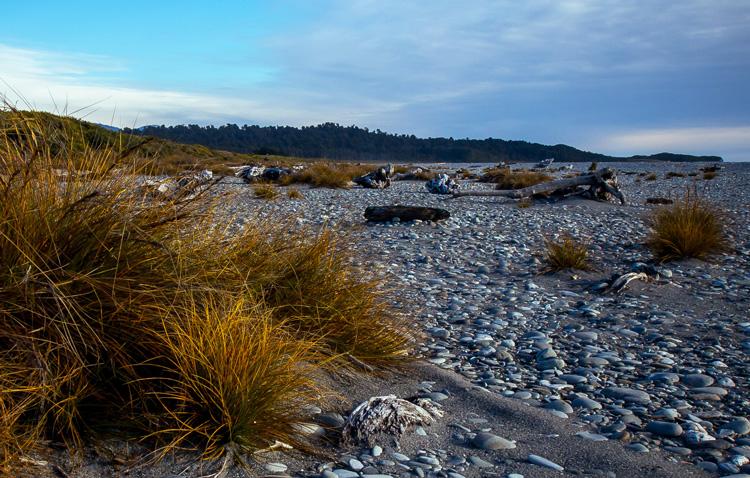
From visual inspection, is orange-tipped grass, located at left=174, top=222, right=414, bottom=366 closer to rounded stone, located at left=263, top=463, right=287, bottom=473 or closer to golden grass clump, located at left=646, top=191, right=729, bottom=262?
rounded stone, located at left=263, top=463, right=287, bottom=473

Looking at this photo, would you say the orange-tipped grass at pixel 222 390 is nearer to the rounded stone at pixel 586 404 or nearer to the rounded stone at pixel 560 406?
the rounded stone at pixel 560 406

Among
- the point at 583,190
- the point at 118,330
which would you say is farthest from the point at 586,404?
the point at 583,190

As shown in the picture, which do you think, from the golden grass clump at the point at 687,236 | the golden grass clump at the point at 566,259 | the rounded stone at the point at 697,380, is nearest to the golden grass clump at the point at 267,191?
the golden grass clump at the point at 566,259

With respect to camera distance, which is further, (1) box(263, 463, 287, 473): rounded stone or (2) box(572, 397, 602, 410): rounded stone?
(2) box(572, 397, 602, 410): rounded stone

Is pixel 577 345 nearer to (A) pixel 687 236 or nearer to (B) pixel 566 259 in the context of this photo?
(B) pixel 566 259

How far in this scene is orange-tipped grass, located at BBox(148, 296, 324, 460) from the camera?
2.63m

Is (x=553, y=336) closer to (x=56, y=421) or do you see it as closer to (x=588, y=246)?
(x=56, y=421)

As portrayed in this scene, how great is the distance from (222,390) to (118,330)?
0.59 m

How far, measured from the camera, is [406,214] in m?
11.1

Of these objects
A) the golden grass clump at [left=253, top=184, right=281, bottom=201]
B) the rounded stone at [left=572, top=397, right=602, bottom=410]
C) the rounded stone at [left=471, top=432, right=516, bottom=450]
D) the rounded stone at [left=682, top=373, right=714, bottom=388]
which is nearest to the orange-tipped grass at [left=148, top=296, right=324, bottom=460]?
the rounded stone at [left=471, top=432, right=516, bottom=450]

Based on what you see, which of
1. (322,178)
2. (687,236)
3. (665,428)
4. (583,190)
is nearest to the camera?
(665,428)

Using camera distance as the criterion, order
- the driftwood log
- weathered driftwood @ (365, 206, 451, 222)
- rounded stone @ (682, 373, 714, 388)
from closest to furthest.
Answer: rounded stone @ (682, 373, 714, 388), weathered driftwood @ (365, 206, 451, 222), the driftwood log

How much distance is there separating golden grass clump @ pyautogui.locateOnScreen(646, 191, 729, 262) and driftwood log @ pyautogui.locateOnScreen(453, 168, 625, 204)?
6.26 meters

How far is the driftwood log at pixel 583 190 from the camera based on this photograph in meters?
15.1
